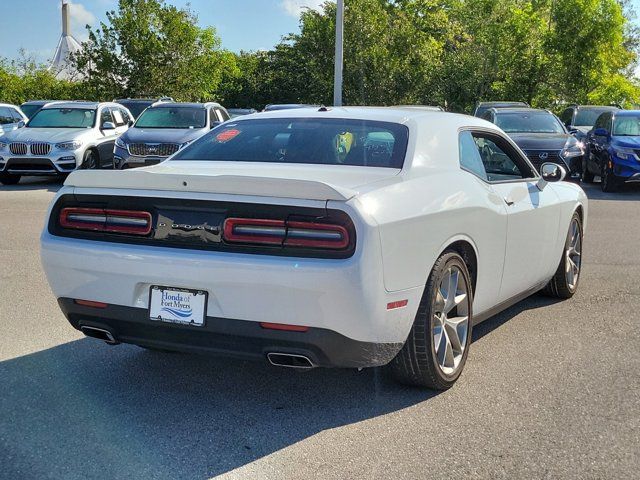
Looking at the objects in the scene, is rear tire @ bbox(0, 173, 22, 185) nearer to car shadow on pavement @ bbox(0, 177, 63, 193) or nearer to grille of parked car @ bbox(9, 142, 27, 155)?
car shadow on pavement @ bbox(0, 177, 63, 193)

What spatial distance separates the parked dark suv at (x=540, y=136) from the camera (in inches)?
623

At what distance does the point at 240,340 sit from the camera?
3875mm

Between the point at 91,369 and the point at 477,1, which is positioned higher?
the point at 477,1

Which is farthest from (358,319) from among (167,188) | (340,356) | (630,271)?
(630,271)

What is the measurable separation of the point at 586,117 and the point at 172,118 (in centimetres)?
1224

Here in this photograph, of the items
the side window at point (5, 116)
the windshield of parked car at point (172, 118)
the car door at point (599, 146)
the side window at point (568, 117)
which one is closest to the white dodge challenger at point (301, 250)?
the windshield of parked car at point (172, 118)

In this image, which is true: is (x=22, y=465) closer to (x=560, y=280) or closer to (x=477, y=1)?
(x=560, y=280)

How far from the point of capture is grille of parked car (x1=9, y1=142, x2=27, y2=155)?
16125 millimetres

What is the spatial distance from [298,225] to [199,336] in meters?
0.75

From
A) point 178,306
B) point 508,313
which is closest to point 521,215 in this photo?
point 508,313

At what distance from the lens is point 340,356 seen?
384 cm

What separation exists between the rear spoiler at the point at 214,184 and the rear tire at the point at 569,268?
3298 mm

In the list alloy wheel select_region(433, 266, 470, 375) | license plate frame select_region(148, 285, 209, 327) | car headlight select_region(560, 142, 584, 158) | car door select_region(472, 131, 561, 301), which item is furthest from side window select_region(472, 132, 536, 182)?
car headlight select_region(560, 142, 584, 158)

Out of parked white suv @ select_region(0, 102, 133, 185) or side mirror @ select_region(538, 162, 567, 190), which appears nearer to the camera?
side mirror @ select_region(538, 162, 567, 190)
